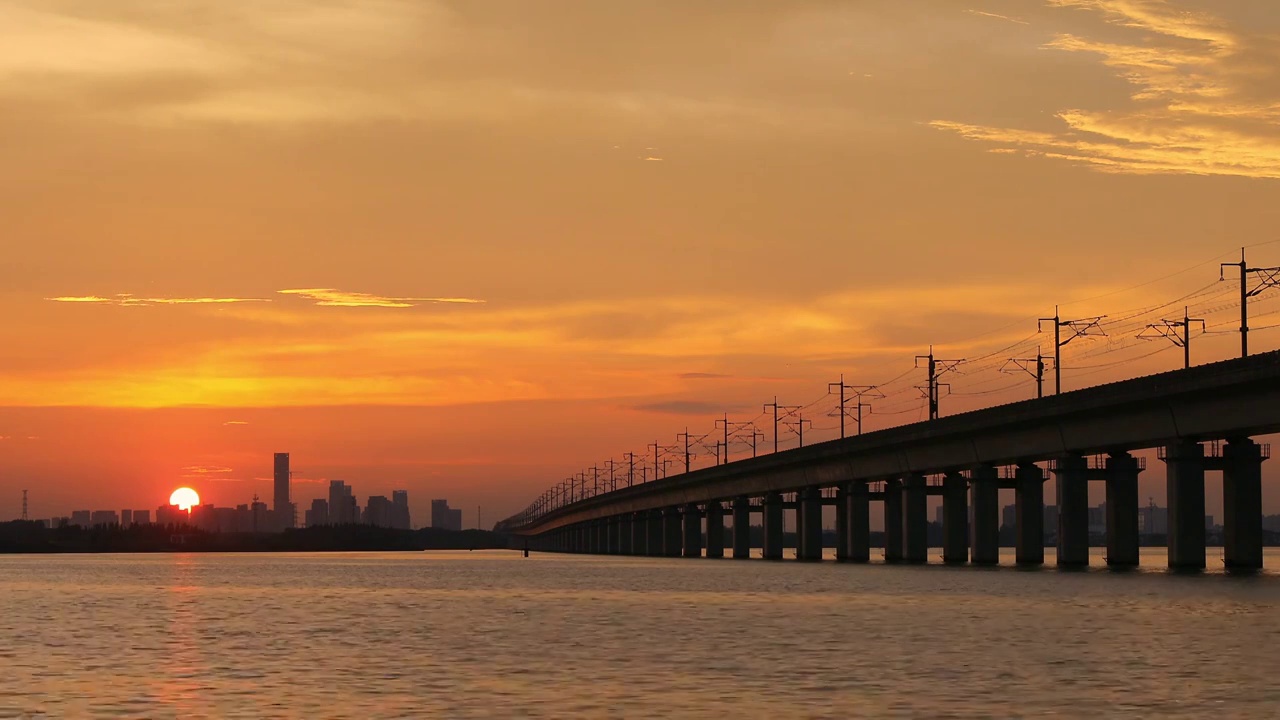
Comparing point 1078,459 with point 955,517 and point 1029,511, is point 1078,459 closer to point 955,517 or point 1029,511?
point 1029,511

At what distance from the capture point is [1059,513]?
123 metres

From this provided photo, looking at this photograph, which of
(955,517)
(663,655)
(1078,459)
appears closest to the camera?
(663,655)

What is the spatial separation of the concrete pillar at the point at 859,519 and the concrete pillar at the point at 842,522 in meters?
2.38

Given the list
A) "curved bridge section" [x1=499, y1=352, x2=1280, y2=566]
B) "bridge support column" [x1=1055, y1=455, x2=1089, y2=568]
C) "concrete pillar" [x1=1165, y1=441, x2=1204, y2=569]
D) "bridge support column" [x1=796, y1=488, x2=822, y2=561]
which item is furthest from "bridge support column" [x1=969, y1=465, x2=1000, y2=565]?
"bridge support column" [x1=796, y1=488, x2=822, y2=561]

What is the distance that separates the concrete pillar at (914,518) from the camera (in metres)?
149

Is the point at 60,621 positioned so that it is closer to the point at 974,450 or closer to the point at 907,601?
the point at 907,601

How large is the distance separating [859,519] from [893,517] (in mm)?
5595

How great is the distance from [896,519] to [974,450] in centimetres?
2726

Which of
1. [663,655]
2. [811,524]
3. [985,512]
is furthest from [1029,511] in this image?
[663,655]

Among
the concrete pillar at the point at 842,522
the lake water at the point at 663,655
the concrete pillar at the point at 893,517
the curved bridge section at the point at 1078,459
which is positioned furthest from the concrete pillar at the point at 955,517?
the lake water at the point at 663,655

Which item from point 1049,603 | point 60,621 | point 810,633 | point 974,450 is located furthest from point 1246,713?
point 974,450

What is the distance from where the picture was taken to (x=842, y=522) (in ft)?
580

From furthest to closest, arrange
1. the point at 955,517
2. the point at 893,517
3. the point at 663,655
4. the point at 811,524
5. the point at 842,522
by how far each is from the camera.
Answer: the point at 811,524
the point at 842,522
the point at 893,517
the point at 955,517
the point at 663,655

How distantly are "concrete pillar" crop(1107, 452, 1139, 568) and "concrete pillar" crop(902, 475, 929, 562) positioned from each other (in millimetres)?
27790
